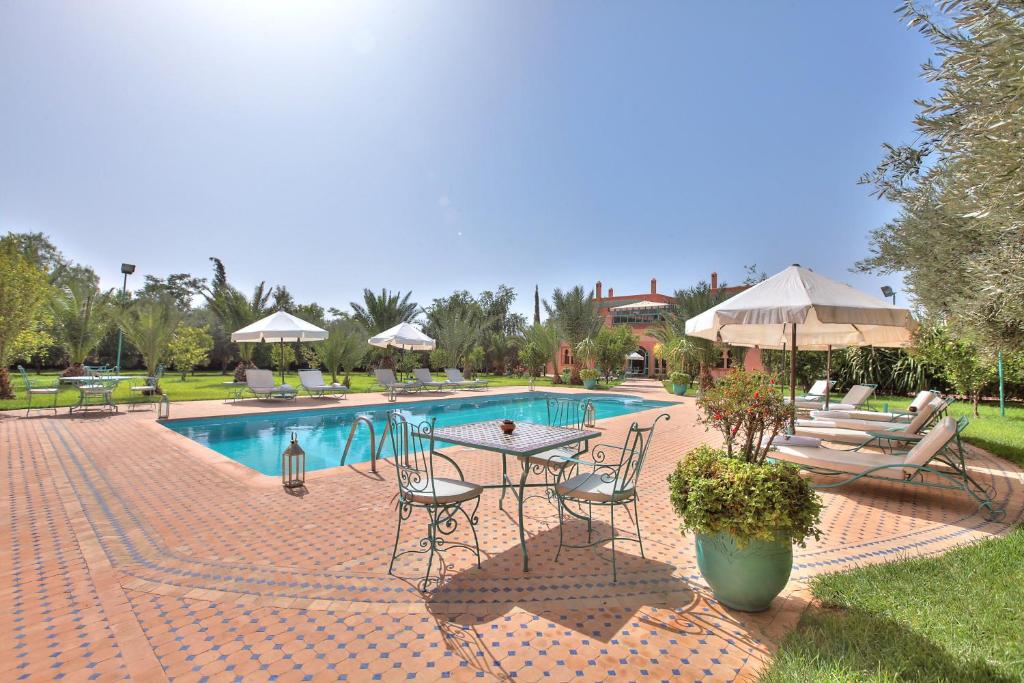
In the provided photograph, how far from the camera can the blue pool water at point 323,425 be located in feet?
28.8

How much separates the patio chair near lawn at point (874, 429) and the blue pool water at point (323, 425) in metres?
6.31

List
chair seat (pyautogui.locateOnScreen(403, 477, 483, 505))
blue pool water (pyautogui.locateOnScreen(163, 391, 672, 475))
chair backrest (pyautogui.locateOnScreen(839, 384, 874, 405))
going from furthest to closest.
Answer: chair backrest (pyautogui.locateOnScreen(839, 384, 874, 405))
blue pool water (pyautogui.locateOnScreen(163, 391, 672, 475))
chair seat (pyautogui.locateOnScreen(403, 477, 483, 505))

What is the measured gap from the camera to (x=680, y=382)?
1908 cm

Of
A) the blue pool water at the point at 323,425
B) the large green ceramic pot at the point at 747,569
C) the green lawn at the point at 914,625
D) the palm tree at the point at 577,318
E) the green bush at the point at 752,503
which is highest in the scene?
the palm tree at the point at 577,318

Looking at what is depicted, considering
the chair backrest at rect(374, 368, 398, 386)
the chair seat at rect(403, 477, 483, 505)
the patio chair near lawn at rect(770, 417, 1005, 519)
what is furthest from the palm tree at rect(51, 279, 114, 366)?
the patio chair near lawn at rect(770, 417, 1005, 519)

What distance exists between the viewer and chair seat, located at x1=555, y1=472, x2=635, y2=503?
3.46 metres

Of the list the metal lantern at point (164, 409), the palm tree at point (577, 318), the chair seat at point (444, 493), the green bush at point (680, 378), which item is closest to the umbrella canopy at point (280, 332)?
the metal lantern at point (164, 409)

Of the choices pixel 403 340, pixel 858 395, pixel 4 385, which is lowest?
pixel 858 395

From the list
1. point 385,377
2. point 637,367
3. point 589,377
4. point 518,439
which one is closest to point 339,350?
point 385,377

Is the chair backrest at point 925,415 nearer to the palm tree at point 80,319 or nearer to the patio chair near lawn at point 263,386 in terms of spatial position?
the patio chair near lawn at point 263,386

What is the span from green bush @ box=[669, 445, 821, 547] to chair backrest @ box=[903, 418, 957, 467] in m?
3.14

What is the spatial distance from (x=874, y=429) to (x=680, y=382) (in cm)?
1170

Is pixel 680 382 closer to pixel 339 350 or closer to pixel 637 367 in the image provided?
pixel 339 350

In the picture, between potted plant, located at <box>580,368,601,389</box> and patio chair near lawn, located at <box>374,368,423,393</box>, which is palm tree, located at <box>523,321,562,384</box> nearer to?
potted plant, located at <box>580,368,601,389</box>
